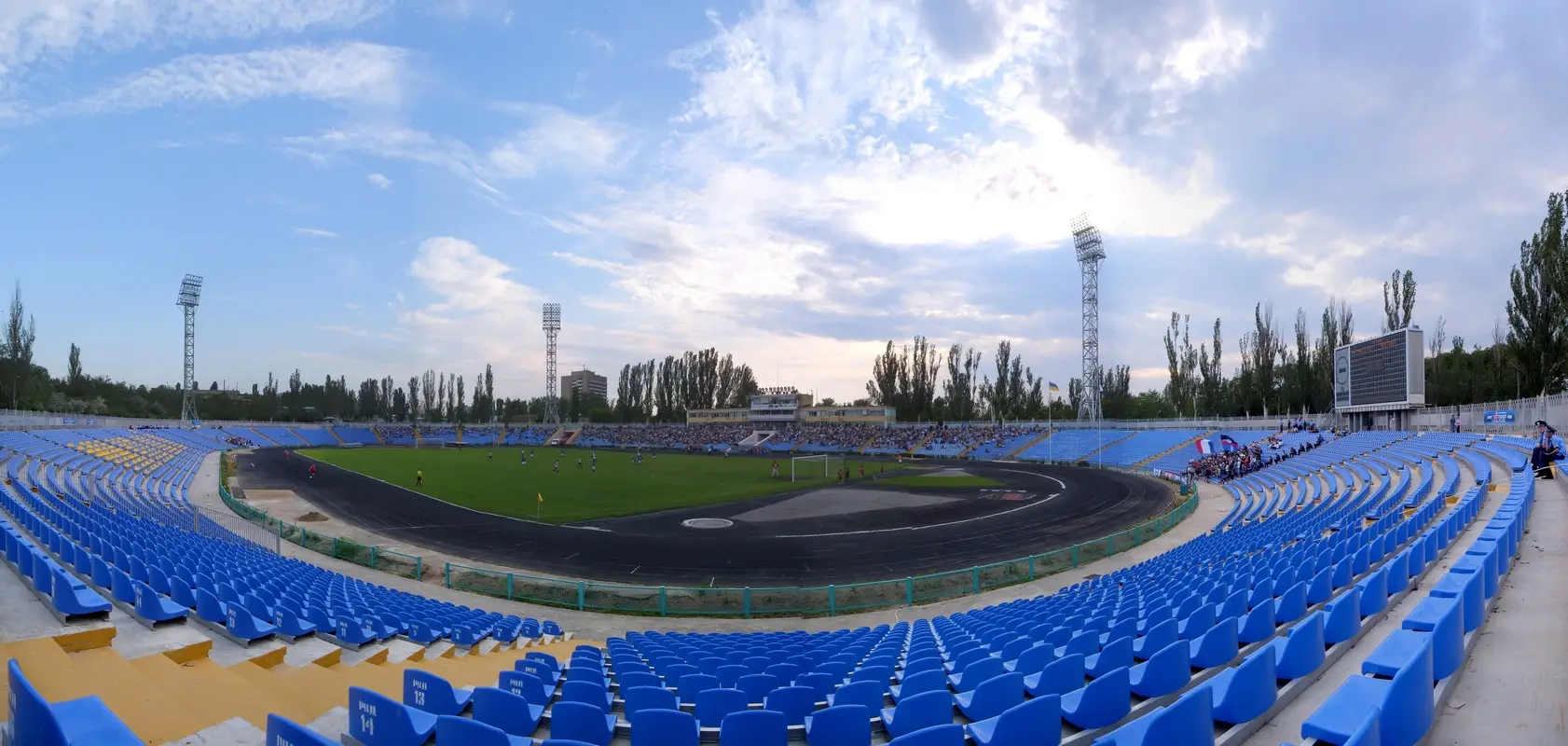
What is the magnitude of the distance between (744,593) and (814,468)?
46.3m

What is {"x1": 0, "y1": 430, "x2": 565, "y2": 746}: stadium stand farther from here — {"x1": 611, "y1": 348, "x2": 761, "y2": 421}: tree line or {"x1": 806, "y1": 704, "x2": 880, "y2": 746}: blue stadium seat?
{"x1": 611, "y1": 348, "x2": 761, "y2": 421}: tree line

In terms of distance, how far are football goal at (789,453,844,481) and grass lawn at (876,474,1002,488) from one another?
5366mm

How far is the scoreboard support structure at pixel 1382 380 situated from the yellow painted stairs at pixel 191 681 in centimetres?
4800

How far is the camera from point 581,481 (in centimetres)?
5066

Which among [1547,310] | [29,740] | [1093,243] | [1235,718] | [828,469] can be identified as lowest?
[828,469]

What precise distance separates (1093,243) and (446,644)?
76.4 meters

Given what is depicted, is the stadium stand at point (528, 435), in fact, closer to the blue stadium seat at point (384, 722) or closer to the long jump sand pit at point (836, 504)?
the long jump sand pit at point (836, 504)

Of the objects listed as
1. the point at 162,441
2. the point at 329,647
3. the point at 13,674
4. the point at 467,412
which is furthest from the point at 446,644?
the point at 467,412

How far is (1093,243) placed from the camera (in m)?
74.3

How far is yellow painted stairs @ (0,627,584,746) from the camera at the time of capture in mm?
5055

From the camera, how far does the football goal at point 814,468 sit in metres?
54.8

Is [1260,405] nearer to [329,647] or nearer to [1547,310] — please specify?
[1547,310]

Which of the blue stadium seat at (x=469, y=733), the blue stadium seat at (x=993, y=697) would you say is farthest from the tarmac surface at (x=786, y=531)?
the blue stadium seat at (x=469, y=733)

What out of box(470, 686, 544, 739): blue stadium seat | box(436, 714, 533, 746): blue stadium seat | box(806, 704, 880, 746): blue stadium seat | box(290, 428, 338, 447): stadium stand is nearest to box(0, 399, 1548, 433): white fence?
box(290, 428, 338, 447): stadium stand
